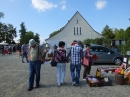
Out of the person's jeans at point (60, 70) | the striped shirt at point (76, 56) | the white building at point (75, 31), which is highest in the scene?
the white building at point (75, 31)

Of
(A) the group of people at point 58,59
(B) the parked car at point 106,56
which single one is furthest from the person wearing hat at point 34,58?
(B) the parked car at point 106,56

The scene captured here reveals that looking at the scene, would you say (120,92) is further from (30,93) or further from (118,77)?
(30,93)

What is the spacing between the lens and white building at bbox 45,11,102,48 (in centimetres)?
4509

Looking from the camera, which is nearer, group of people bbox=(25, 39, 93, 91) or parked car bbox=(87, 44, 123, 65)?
group of people bbox=(25, 39, 93, 91)

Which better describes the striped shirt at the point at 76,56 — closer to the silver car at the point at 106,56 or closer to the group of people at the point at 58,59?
the group of people at the point at 58,59

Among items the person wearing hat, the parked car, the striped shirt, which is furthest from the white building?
the person wearing hat

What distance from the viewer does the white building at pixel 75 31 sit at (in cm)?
4509

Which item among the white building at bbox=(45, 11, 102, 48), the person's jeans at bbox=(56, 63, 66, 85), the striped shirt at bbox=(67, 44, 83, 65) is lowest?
the person's jeans at bbox=(56, 63, 66, 85)

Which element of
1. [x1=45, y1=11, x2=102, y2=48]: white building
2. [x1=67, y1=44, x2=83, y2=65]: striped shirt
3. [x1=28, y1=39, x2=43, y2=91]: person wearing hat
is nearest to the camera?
[x1=28, y1=39, x2=43, y2=91]: person wearing hat

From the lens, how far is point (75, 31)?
45.6m

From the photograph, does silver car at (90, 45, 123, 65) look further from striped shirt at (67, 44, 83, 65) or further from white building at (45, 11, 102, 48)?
white building at (45, 11, 102, 48)

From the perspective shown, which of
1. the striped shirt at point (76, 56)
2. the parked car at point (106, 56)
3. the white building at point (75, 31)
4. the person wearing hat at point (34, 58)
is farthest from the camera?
the white building at point (75, 31)

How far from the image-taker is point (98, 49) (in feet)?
48.3

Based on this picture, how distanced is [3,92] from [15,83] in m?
1.37
